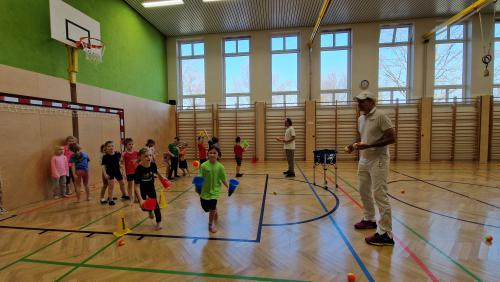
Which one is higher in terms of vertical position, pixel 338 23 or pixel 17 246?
pixel 338 23

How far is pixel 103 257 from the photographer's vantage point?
9.42 feet

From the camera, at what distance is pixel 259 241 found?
3203 mm

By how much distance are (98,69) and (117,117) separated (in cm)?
153

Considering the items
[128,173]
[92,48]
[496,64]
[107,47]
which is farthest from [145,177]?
[496,64]

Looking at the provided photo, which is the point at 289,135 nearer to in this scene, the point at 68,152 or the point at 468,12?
the point at 68,152

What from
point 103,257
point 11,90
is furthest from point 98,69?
point 103,257

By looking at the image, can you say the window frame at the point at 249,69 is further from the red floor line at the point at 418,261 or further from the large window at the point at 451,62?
the red floor line at the point at 418,261

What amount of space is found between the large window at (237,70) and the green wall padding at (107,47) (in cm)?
318

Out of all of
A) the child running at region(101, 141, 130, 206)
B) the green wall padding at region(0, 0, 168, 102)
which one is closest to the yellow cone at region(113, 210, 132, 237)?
the child running at region(101, 141, 130, 206)

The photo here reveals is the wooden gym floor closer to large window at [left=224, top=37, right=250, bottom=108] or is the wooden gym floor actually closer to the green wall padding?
the green wall padding

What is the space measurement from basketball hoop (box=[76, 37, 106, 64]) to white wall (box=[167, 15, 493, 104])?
5.41 meters

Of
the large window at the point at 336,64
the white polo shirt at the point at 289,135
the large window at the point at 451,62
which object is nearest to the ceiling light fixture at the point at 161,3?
the white polo shirt at the point at 289,135

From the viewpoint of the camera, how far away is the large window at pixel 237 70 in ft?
39.7

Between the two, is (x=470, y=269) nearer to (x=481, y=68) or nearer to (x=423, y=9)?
(x=423, y=9)
